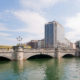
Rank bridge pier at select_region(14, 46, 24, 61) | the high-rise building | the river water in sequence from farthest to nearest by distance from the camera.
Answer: the high-rise building < bridge pier at select_region(14, 46, 24, 61) < the river water

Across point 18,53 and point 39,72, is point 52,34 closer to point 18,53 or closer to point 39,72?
point 18,53

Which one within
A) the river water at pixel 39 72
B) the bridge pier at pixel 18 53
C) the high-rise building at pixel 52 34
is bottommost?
the river water at pixel 39 72

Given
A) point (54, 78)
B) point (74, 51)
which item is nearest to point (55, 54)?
point (74, 51)

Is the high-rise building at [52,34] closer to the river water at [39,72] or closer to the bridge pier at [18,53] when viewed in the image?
the bridge pier at [18,53]

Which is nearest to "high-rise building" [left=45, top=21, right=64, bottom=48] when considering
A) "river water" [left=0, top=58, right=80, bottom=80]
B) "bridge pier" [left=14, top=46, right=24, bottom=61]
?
"bridge pier" [left=14, top=46, right=24, bottom=61]

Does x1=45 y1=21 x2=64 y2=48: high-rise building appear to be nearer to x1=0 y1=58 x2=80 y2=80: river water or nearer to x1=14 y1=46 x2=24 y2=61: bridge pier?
x1=14 y1=46 x2=24 y2=61: bridge pier

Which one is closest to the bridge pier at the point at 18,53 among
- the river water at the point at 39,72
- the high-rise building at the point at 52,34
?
the river water at the point at 39,72

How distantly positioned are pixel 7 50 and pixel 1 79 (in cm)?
2478

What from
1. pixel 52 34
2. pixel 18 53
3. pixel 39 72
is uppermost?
pixel 52 34

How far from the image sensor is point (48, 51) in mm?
59938

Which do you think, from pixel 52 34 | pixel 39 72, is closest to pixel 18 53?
pixel 39 72

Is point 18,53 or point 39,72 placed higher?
point 18,53

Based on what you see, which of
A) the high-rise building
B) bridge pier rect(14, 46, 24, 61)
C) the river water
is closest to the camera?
the river water

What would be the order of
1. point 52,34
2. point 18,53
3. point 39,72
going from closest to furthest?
point 39,72
point 18,53
point 52,34
